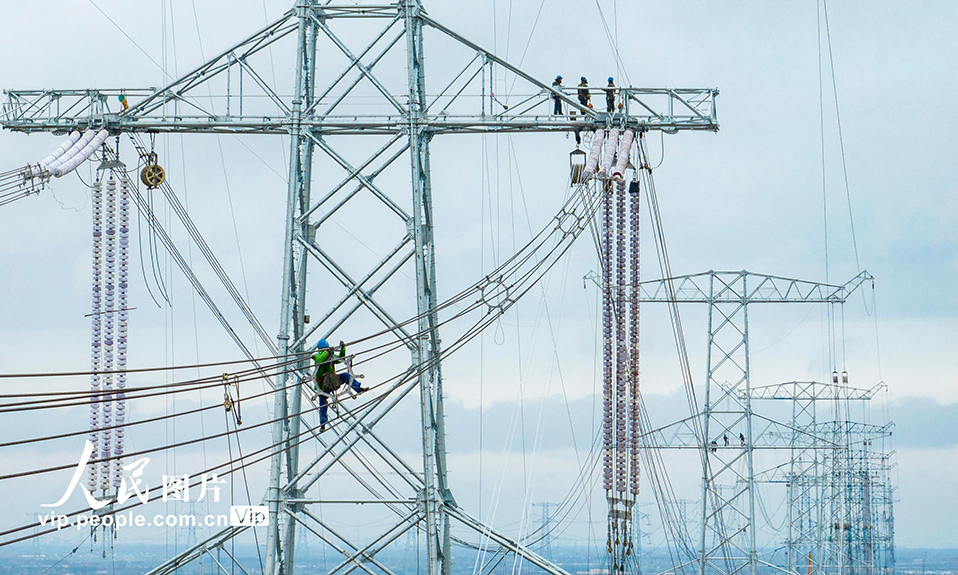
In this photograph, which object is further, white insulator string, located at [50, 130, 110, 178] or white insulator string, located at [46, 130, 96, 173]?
white insulator string, located at [50, 130, 110, 178]

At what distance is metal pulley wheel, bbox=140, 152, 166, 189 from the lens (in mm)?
27078

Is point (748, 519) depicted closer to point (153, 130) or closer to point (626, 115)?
point (626, 115)

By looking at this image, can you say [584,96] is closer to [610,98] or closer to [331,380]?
[610,98]

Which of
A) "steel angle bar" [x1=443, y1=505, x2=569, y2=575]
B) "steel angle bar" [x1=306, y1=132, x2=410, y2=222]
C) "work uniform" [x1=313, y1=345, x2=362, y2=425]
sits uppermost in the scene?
"steel angle bar" [x1=306, y1=132, x2=410, y2=222]

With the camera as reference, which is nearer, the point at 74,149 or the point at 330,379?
the point at 330,379

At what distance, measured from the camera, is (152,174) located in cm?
2711

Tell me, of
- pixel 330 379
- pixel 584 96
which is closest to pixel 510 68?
pixel 584 96

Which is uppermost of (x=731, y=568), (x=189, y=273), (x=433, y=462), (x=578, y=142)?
(x=578, y=142)

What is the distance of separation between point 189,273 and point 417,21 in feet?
22.4

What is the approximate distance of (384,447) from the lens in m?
25.8

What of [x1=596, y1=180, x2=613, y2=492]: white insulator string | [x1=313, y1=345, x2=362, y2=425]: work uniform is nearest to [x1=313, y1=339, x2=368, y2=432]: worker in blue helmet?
[x1=313, y1=345, x2=362, y2=425]: work uniform

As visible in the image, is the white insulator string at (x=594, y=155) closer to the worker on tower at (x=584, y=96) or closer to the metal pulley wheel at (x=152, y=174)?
the worker on tower at (x=584, y=96)

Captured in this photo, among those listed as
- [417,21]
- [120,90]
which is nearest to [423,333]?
[417,21]

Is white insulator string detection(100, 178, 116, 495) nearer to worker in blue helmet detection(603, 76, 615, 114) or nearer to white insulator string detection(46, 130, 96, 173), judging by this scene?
white insulator string detection(46, 130, 96, 173)
